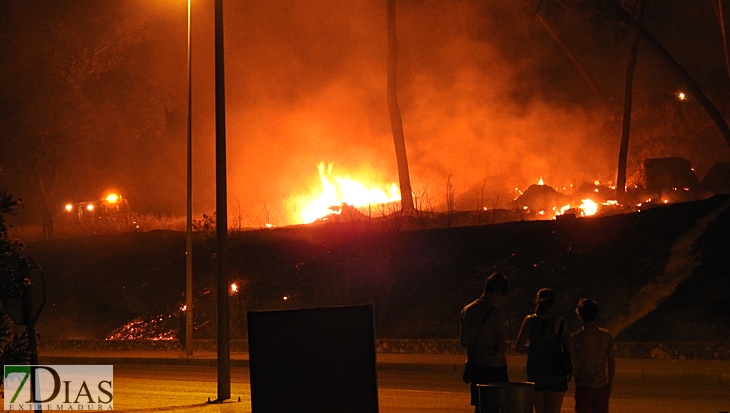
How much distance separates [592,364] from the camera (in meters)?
9.05

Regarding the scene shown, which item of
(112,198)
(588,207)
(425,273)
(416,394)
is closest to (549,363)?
(416,394)

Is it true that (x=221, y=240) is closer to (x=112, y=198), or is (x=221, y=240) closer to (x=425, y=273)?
(x=425, y=273)

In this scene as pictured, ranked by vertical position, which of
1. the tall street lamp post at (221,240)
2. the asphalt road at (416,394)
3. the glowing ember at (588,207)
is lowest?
the asphalt road at (416,394)

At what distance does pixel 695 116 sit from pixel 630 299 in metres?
27.2

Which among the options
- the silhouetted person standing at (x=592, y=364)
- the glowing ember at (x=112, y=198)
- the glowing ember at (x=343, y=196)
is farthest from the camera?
the glowing ember at (x=112, y=198)

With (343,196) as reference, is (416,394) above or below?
below

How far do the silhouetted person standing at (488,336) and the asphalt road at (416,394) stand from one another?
4.37 m

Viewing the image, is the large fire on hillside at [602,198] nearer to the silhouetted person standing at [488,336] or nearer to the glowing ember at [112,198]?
the glowing ember at [112,198]

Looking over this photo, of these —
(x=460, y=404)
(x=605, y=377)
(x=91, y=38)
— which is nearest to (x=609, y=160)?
(x=91, y=38)

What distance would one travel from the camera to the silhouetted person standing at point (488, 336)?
928cm

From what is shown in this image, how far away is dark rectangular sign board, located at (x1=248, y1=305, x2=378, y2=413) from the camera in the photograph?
693 cm

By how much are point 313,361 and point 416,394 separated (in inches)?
363
